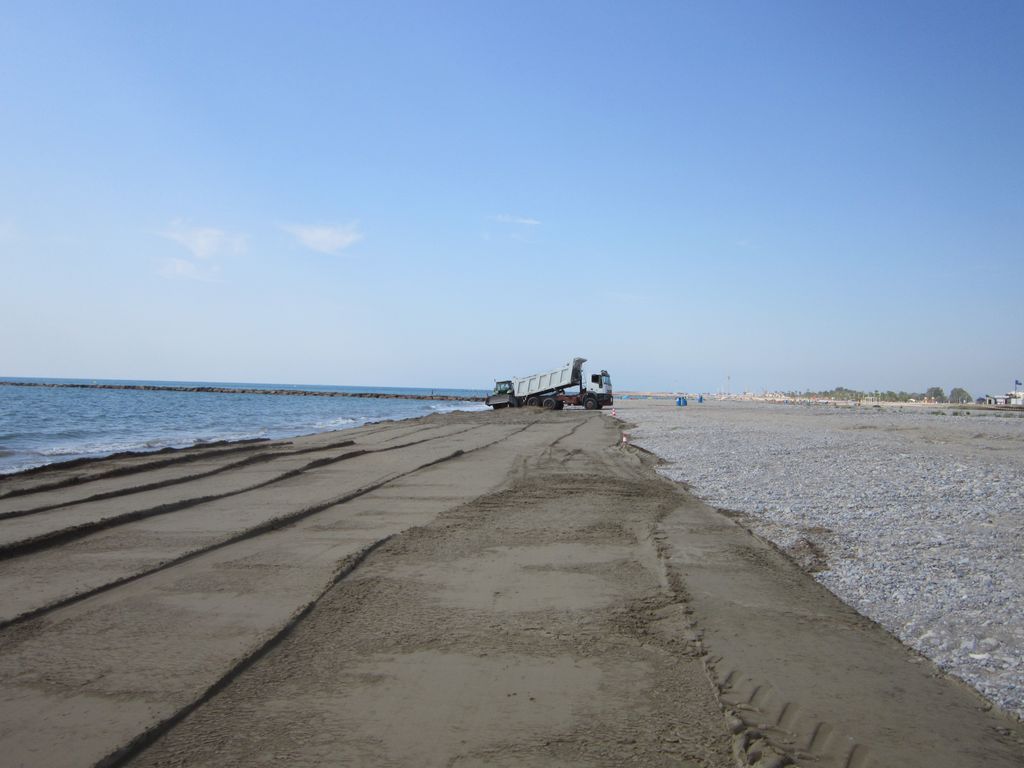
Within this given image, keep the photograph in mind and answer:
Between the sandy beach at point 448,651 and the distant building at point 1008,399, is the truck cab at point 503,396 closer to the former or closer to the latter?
the sandy beach at point 448,651

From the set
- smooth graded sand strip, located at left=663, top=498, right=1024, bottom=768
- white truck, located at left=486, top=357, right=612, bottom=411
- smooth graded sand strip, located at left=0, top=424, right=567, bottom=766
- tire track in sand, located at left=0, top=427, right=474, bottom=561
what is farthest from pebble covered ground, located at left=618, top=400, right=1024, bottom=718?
white truck, located at left=486, top=357, right=612, bottom=411

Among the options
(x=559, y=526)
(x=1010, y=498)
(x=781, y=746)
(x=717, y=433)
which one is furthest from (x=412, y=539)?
(x=717, y=433)

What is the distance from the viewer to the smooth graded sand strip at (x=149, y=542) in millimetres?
5645

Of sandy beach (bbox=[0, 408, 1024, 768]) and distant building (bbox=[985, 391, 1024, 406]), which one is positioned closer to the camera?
sandy beach (bbox=[0, 408, 1024, 768])

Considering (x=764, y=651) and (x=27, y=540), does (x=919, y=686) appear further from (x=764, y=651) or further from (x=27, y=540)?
(x=27, y=540)

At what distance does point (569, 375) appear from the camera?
45.5 m

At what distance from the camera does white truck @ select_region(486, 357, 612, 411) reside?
4547cm

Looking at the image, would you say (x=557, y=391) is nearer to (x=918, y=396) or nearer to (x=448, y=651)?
(x=448, y=651)

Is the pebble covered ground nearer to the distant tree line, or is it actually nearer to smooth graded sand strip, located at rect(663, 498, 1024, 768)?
smooth graded sand strip, located at rect(663, 498, 1024, 768)

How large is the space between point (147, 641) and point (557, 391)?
139 feet

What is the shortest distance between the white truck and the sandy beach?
36655 mm

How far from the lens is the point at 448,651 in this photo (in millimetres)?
4254

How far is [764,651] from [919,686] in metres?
0.87

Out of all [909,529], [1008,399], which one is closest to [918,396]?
[1008,399]
